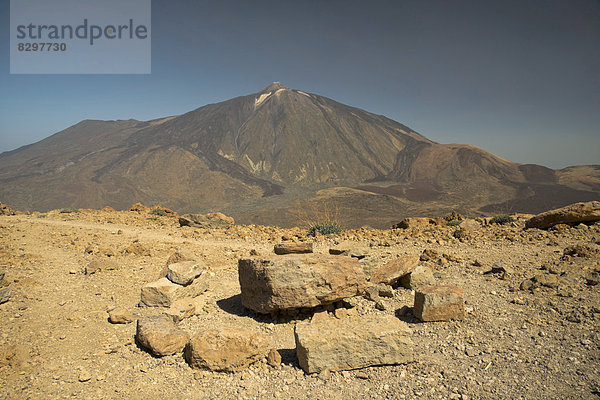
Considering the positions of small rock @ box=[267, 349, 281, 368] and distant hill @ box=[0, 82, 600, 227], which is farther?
distant hill @ box=[0, 82, 600, 227]

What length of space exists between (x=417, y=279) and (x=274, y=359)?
2660 mm

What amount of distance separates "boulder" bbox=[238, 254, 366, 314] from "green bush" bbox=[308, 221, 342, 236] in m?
4.91

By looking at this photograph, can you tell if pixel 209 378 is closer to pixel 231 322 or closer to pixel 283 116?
pixel 231 322

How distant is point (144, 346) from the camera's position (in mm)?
3412

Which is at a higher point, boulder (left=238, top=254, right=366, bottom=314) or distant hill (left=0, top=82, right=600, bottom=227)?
distant hill (left=0, top=82, right=600, bottom=227)

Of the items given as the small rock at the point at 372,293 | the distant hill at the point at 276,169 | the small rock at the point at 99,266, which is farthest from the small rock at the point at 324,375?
the distant hill at the point at 276,169

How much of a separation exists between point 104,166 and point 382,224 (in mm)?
39768

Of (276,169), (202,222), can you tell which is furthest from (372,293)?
(276,169)

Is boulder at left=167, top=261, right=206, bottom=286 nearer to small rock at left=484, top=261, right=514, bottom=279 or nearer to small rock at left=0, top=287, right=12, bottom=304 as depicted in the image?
small rock at left=0, top=287, right=12, bottom=304

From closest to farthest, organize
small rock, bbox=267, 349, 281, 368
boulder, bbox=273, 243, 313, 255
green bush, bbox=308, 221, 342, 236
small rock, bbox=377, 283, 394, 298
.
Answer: small rock, bbox=267, 349, 281, 368 → small rock, bbox=377, 283, 394, 298 → boulder, bbox=273, 243, 313, 255 → green bush, bbox=308, 221, 342, 236

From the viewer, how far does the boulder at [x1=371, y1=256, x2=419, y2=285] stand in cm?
481

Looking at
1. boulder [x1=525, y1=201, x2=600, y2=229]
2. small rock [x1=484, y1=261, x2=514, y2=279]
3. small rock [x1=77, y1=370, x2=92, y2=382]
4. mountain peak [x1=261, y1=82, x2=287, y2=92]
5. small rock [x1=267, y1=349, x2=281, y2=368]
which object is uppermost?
mountain peak [x1=261, y1=82, x2=287, y2=92]

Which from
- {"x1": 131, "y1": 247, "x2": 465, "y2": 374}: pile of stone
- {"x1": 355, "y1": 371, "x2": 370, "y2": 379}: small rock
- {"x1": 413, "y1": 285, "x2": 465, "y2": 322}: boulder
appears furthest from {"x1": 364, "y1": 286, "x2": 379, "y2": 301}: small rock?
{"x1": 355, "y1": 371, "x2": 370, "y2": 379}: small rock

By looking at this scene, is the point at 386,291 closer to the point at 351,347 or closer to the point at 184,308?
the point at 351,347
